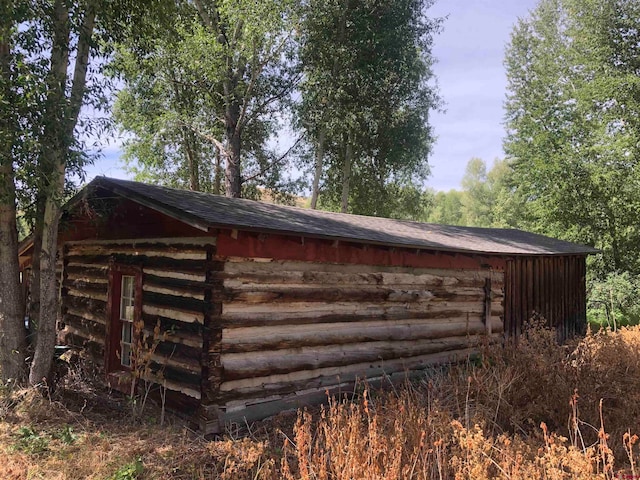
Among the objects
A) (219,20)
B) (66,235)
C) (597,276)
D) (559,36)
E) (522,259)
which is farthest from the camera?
(559,36)

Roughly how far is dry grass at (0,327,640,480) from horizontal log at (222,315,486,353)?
1117 mm

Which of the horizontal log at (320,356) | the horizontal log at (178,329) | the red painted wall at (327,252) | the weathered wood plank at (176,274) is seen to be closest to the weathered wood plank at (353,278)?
the red painted wall at (327,252)

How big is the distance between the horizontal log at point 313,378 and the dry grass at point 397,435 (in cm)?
47

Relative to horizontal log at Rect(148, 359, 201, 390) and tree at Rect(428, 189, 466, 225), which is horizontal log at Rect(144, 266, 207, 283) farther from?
tree at Rect(428, 189, 466, 225)

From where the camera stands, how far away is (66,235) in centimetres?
1054

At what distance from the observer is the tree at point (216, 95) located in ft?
62.0

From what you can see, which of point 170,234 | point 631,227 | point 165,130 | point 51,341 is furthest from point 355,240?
point 631,227

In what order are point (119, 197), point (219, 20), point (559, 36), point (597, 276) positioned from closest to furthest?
point (119, 197)
point (219, 20)
point (597, 276)
point (559, 36)

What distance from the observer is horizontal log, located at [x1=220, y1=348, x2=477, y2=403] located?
22.5 ft

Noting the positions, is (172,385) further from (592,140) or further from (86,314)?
(592,140)

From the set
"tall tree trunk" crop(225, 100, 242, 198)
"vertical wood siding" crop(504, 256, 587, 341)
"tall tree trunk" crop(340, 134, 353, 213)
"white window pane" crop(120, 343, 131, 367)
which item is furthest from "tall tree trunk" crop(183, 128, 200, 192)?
"vertical wood siding" crop(504, 256, 587, 341)

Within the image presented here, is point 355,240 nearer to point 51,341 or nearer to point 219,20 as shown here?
point 51,341

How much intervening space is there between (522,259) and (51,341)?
35.6 feet

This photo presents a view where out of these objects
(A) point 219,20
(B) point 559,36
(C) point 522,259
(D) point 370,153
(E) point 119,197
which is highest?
(B) point 559,36
